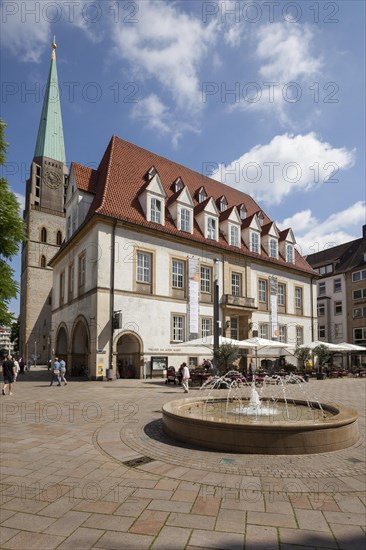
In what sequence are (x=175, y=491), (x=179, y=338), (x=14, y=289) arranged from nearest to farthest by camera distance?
(x=175, y=491), (x=14, y=289), (x=179, y=338)

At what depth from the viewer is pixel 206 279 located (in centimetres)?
3525

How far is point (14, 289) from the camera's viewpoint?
18750 millimetres

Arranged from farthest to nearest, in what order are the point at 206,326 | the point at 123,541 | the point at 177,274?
the point at 206,326, the point at 177,274, the point at 123,541

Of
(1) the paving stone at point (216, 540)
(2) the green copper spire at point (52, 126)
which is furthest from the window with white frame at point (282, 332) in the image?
(2) the green copper spire at point (52, 126)

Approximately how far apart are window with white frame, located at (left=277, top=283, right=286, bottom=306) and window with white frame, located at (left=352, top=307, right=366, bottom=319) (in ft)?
62.3

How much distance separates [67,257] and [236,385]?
20.1m

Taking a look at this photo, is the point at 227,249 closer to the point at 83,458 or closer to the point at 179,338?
the point at 179,338

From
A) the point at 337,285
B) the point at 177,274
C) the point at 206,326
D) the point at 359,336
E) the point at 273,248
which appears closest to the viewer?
the point at 177,274

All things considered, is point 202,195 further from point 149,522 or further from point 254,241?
point 149,522

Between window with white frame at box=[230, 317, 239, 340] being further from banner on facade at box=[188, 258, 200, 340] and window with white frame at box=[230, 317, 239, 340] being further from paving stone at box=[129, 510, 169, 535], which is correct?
paving stone at box=[129, 510, 169, 535]

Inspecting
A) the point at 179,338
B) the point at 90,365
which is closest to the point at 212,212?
the point at 179,338

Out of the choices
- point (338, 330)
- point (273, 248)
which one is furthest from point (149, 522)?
point (338, 330)

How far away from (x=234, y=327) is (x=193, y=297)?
689cm

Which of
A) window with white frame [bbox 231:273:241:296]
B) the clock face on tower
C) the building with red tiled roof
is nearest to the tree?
the building with red tiled roof
